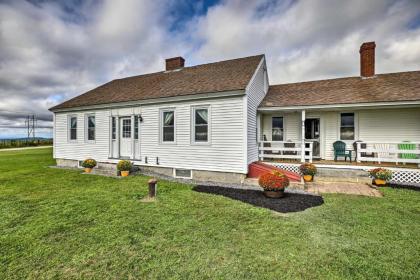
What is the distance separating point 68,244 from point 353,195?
7.22 meters

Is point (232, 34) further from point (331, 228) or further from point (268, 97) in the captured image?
point (331, 228)

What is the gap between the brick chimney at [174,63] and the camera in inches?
525

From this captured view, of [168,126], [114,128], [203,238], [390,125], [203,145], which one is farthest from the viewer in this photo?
[114,128]

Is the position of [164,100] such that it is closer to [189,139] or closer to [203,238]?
[189,139]

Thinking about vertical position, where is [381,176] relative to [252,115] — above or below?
below

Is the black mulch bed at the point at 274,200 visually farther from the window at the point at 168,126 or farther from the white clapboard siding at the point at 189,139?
the window at the point at 168,126

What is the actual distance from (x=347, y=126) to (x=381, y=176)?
360 centimetres

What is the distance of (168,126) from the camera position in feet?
30.3

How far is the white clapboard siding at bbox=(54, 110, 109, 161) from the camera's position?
10.9 m

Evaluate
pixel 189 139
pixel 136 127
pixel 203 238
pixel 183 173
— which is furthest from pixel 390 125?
pixel 136 127

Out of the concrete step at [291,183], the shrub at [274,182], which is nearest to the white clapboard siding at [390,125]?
the concrete step at [291,183]

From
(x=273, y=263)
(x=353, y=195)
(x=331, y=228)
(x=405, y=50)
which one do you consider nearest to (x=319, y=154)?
(x=353, y=195)

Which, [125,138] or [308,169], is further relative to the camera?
[125,138]

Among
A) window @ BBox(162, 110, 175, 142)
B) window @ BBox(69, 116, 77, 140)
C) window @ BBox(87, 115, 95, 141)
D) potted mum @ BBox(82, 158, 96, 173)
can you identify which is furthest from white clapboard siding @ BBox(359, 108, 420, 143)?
window @ BBox(69, 116, 77, 140)
